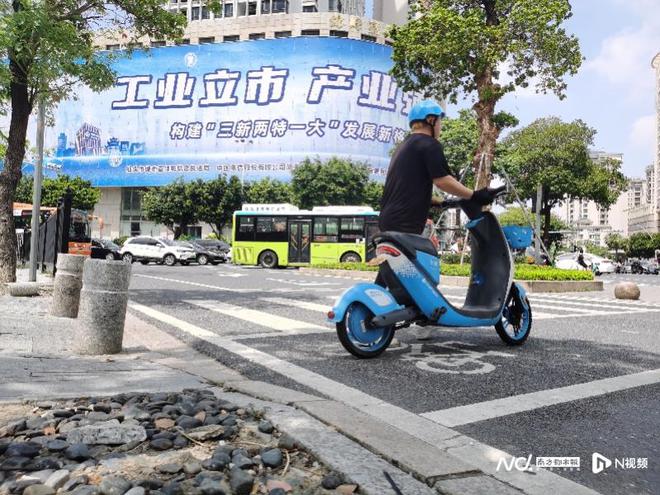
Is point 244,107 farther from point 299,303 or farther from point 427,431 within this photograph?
point 427,431

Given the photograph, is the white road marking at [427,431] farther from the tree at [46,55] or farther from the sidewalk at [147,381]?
the tree at [46,55]

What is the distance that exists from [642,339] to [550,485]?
457 centimetres

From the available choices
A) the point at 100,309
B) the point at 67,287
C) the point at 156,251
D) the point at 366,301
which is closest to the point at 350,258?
the point at 156,251

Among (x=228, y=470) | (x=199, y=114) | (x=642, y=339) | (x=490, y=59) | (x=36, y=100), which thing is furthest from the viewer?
(x=199, y=114)

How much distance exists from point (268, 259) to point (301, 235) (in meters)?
1.92

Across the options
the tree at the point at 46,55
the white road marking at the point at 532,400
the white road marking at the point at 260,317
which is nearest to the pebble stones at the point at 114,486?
the white road marking at the point at 532,400

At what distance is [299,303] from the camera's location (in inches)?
363

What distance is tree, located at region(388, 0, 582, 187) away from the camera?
52.4ft

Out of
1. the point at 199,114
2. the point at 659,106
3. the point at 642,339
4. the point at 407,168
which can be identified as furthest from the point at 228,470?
the point at 659,106

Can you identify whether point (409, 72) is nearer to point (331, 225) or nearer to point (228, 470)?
point (331, 225)

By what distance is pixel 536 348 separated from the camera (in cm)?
513

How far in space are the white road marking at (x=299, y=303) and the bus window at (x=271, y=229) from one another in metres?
16.6

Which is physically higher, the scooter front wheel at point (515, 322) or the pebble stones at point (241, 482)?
the scooter front wheel at point (515, 322)

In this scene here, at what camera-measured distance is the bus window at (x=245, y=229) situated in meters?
27.1
